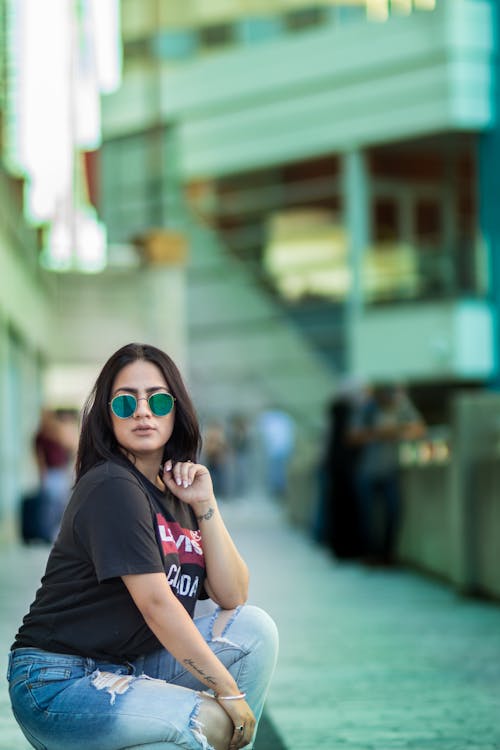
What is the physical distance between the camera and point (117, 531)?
373 cm

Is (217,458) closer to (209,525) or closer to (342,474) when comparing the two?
(342,474)

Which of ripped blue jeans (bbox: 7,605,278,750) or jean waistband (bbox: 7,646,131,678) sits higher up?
jean waistband (bbox: 7,646,131,678)

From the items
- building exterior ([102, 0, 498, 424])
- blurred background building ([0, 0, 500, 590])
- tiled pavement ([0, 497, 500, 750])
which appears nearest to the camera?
tiled pavement ([0, 497, 500, 750])

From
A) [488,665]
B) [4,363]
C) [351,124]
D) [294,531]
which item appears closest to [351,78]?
[351,124]

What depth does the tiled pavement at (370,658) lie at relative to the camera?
17.8 ft

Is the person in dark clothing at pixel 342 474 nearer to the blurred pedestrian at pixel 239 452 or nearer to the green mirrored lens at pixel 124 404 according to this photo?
the green mirrored lens at pixel 124 404

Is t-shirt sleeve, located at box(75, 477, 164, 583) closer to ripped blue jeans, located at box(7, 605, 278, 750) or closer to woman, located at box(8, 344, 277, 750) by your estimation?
woman, located at box(8, 344, 277, 750)

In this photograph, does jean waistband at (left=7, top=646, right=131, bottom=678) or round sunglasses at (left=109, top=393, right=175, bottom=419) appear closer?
jean waistband at (left=7, top=646, right=131, bottom=678)

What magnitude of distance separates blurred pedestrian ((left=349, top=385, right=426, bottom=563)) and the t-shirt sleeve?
941 centimetres

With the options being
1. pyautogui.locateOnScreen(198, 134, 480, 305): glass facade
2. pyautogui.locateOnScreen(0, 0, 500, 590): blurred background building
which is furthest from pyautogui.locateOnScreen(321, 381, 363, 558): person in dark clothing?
pyautogui.locateOnScreen(198, 134, 480, 305): glass facade

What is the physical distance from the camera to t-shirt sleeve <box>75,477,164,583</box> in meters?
3.70

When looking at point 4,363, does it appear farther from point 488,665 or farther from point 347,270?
point 488,665

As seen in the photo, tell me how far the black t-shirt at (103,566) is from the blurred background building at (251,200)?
1973 cm

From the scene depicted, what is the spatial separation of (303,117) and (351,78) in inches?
58.1
